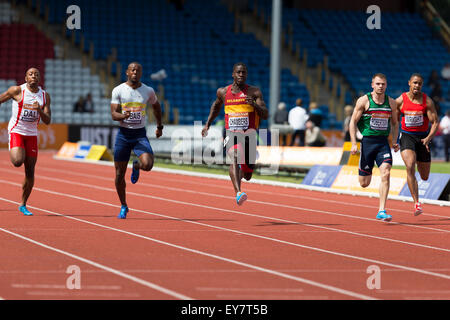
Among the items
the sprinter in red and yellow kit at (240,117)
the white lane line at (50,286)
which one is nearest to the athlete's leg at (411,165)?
the sprinter in red and yellow kit at (240,117)

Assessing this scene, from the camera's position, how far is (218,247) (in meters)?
9.86

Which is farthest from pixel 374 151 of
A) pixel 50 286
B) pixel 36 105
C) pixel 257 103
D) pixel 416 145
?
pixel 50 286

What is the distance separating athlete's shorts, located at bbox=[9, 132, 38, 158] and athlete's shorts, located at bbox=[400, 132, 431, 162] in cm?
533

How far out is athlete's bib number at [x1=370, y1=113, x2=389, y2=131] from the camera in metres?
12.7

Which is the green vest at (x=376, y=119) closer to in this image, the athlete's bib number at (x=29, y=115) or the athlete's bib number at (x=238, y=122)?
the athlete's bib number at (x=238, y=122)

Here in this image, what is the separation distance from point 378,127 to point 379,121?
0.29 feet

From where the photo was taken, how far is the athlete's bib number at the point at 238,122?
1277cm

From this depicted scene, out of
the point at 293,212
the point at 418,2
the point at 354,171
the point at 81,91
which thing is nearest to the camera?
the point at 293,212

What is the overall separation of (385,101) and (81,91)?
28.1 meters

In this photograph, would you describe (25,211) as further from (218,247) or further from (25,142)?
(218,247)

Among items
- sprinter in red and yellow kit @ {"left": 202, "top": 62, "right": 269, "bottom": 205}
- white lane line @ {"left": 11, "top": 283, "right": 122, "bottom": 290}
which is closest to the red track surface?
white lane line @ {"left": 11, "top": 283, "right": 122, "bottom": 290}
